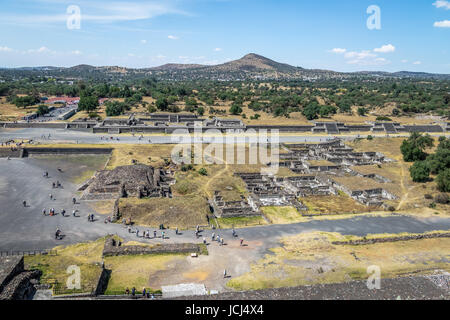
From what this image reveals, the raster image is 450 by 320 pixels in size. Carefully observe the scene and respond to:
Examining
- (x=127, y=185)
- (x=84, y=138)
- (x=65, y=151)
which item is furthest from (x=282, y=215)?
(x=84, y=138)

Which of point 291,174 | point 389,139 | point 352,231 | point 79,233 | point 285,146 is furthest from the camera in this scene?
point 389,139

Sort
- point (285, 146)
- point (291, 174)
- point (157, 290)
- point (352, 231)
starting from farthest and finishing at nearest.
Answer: point (285, 146) < point (291, 174) < point (352, 231) < point (157, 290)

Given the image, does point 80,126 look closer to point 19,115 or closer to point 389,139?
point 19,115

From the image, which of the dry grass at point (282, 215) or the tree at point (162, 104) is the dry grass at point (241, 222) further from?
the tree at point (162, 104)

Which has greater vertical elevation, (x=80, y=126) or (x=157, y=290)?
(x=80, y=126)

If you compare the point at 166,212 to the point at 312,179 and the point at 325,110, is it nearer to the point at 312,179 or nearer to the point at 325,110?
the point at 312,179

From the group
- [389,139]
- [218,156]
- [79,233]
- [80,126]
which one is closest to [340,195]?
[218,156]
